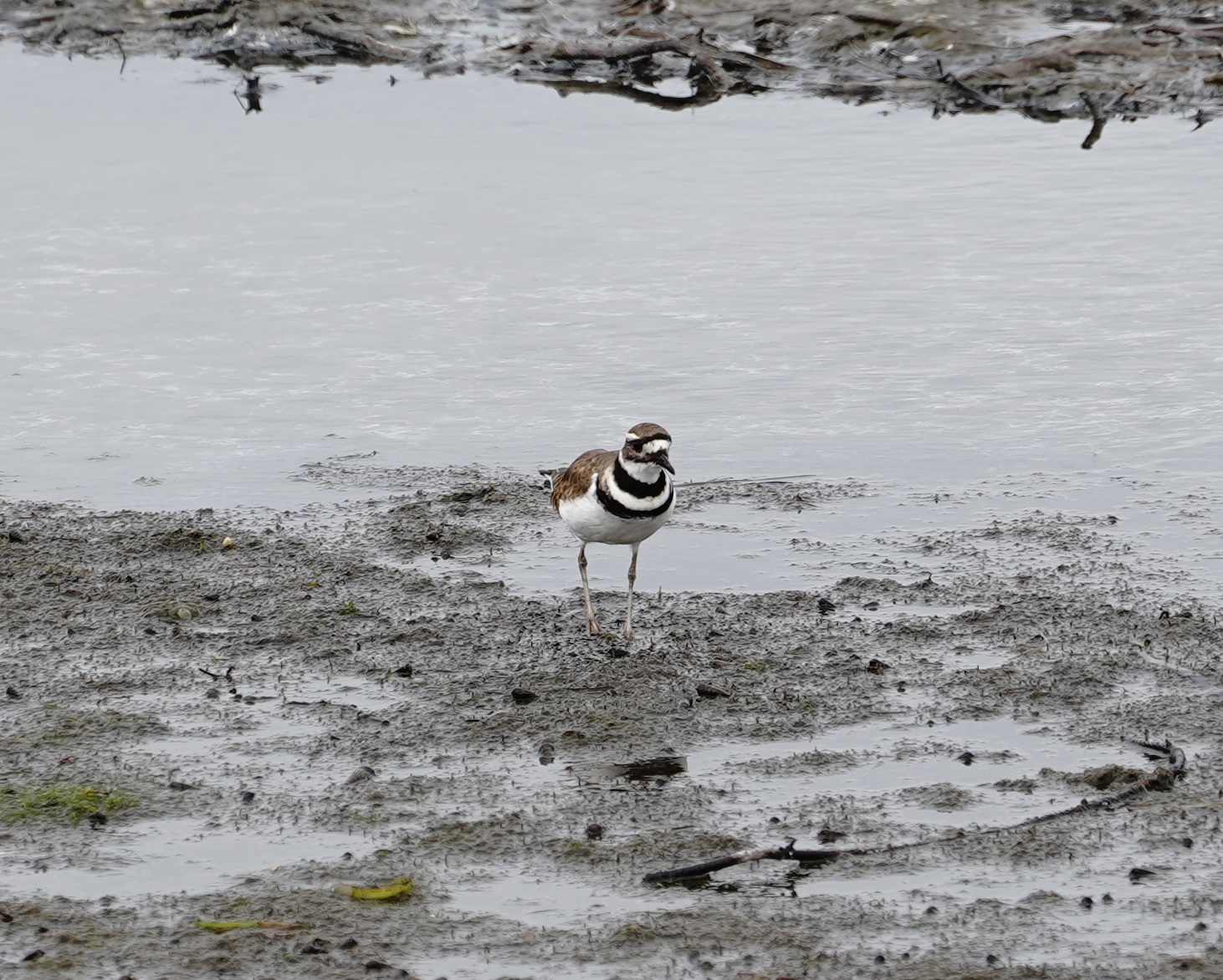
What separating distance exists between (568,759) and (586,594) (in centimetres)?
167

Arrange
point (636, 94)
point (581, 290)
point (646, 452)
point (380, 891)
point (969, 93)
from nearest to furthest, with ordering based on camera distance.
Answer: point (380, 891) < point (646, 452) < point (581, 290) < point (969, 93) < point (636, 94)

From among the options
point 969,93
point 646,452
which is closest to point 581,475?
point 646,452

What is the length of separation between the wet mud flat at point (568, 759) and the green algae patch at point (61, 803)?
0.04 ft

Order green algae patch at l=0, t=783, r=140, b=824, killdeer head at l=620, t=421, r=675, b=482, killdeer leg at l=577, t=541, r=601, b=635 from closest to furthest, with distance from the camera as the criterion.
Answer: green algae patch at l=0, t=783, r=140, b=824
killdeer head at l=620, t=421, r=675, b=482
killdeer leg at l=577, t=541, r=601, b=635

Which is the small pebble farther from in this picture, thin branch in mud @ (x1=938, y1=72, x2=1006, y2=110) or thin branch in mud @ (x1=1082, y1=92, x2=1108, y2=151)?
thin branch in mud @ (x1=938, y1=72, x2=1006, y2=110)

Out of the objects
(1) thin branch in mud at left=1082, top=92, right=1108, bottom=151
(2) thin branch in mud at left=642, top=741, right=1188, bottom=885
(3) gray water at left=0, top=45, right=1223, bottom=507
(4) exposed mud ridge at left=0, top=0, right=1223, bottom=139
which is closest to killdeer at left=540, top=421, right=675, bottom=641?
(3) gray water at left=0, top=45, right=1223, bottom=507

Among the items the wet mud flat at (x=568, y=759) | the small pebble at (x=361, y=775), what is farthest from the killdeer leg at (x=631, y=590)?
the small pebble at (x=361, y=775)

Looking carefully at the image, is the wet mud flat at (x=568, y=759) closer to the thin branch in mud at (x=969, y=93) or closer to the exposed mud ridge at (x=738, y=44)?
the thin branch in mud at (x=969, y=93)

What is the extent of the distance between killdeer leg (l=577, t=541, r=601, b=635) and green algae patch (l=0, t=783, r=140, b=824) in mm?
2462

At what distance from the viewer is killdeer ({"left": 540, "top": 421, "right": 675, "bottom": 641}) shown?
8.38 m

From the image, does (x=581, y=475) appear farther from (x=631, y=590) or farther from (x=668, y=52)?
(x=668, y=52)

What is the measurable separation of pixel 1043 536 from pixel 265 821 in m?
4.63

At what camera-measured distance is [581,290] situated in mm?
13742

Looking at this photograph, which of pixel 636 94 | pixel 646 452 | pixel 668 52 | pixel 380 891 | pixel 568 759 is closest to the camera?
pixel 380 891
